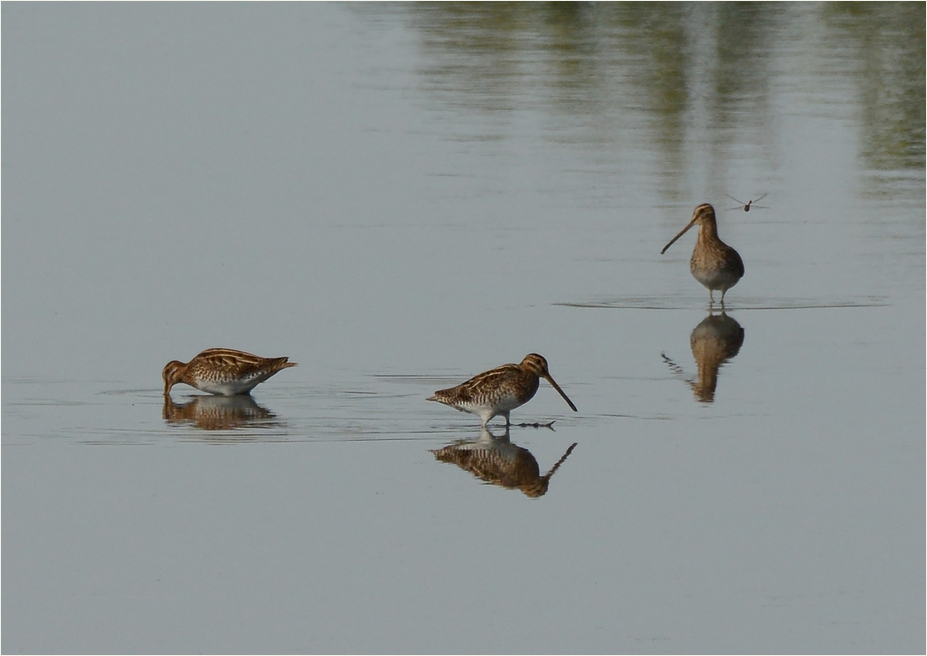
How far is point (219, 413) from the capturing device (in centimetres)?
1084

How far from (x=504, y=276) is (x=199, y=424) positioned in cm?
511

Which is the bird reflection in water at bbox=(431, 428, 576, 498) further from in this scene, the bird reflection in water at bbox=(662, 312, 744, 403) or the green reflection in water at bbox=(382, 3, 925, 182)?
the green reflection in water at bbox=(382, 3, 925, 182)

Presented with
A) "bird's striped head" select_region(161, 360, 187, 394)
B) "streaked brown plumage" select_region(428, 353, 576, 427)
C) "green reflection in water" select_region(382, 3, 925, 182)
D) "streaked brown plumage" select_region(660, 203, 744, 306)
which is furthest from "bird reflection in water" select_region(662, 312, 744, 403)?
"green reflection in water" select_region(382, 3, 925, 182)

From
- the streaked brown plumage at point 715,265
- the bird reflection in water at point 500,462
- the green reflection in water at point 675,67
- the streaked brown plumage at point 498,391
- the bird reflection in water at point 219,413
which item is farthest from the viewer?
the green reflection in water at point 675,67

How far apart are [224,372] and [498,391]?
6.89 feet

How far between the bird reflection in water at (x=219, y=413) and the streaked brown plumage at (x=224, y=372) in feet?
0.31

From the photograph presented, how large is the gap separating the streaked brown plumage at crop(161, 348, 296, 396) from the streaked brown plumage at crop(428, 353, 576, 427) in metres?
1.43

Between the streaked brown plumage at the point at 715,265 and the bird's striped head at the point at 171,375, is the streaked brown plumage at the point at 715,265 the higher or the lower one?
the higher one

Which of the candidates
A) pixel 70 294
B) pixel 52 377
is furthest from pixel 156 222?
pixel 52 377

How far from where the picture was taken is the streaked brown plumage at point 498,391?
32.6 ft

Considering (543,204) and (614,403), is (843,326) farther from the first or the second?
(543,204)

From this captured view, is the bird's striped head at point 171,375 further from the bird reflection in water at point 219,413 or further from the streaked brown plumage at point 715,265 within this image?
the streaked brown plumage at point 715,265

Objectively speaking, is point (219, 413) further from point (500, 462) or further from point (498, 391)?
point (500, 462)

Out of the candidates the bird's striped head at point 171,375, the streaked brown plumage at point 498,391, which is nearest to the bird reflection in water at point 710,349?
the streaked brown plumage at point 498,391
